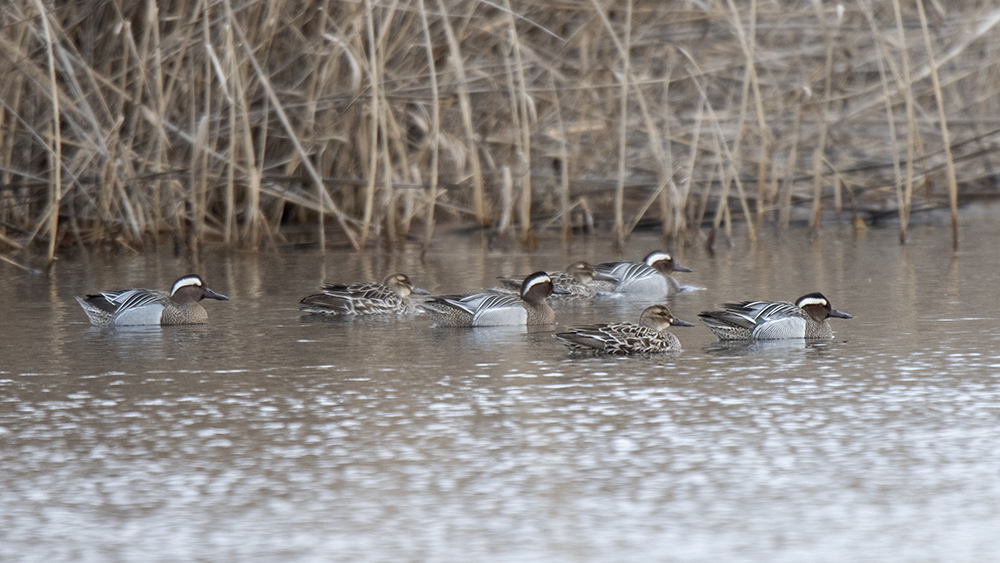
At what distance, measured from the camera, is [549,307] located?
957 centimetres

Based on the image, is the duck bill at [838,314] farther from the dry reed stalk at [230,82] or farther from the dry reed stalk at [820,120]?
the dry reed stalk at [230,82]

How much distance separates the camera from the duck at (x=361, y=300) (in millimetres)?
9805

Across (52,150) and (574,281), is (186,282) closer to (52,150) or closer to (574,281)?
(574,281)

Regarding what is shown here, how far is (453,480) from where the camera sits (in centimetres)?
512

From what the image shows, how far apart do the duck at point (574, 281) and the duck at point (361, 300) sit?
755 millimetres

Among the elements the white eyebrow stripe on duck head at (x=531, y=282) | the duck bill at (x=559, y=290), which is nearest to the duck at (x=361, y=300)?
the duck bill at (x=559, y=290)

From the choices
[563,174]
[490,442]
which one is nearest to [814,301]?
[490,442]

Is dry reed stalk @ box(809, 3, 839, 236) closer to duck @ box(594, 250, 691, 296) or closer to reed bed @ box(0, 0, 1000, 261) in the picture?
reed bed @ box(0, 0, 1000, 261)

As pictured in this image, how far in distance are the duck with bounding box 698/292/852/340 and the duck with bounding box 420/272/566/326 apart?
129cm

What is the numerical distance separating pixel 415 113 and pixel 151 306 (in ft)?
19.6

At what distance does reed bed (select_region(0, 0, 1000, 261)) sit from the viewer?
41.7 feet

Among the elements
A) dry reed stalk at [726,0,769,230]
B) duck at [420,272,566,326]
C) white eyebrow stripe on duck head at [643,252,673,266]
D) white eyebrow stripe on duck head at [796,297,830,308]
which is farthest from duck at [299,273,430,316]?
dry reed stalk at [726,0,769,230]

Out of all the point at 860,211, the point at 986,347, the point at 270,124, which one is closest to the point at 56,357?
the point at 986,347

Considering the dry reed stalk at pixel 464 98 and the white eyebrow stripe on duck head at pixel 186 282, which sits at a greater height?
the dry reed stalk at pixel 464 98
